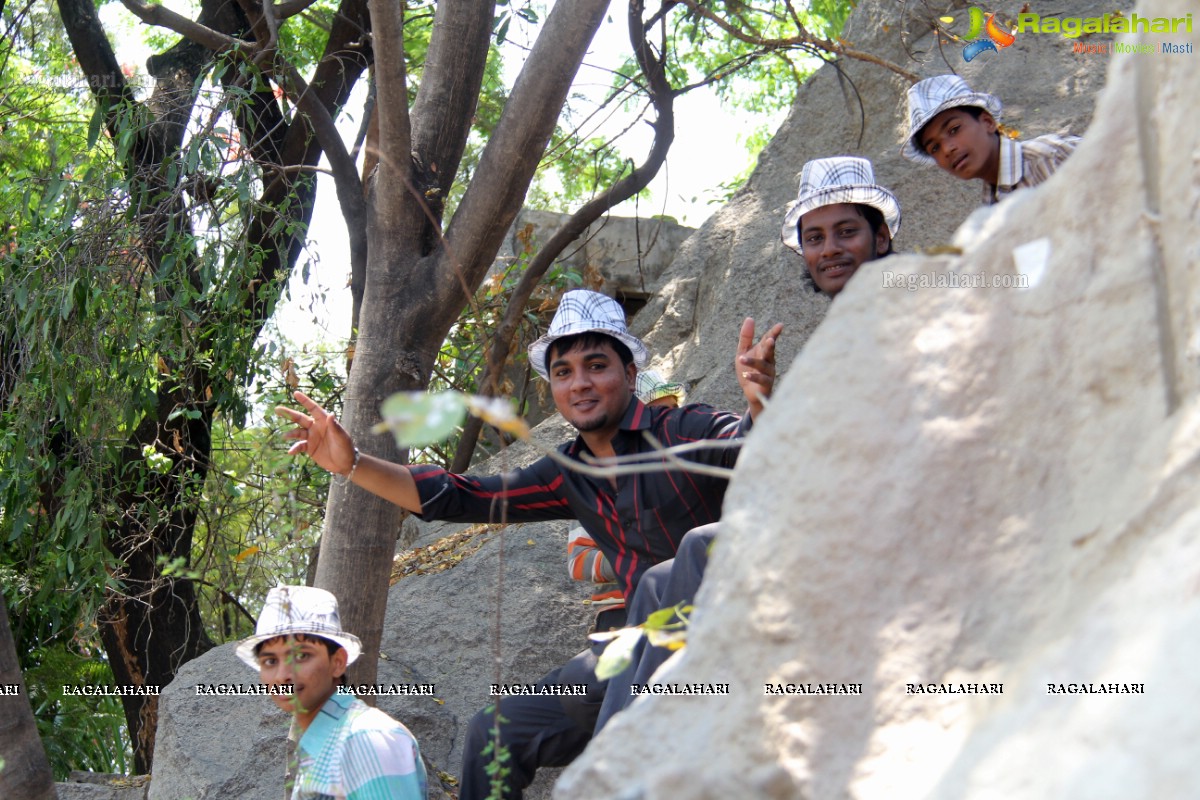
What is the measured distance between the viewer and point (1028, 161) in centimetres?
366

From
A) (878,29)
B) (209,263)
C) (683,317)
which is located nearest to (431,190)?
(209,263)

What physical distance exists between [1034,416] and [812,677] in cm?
49

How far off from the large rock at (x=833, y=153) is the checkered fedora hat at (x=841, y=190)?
1747 millimetres

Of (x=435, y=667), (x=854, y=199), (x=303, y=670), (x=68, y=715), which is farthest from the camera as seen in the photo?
(x=68, y=715)

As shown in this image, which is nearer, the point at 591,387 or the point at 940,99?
the point at 940,99

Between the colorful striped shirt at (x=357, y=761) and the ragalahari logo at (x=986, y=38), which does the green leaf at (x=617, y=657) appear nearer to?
the colorful striped shirt at (x=357, y=761)

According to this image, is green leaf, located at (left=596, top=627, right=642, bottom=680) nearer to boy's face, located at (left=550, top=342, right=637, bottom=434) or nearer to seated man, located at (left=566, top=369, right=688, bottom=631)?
seated man, located at (left=566, top=369, right=688, bottom=631)

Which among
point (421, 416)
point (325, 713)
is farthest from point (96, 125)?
point (421, 416)

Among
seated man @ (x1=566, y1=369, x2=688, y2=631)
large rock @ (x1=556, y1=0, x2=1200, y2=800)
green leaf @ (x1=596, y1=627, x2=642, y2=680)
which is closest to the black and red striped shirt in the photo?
seated man @ (x1=566, y1=369, x2=688, y2=631)

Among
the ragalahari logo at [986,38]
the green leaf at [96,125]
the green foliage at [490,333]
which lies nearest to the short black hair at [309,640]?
the green foliage at [490,333]

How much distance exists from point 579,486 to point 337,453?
2.64ft

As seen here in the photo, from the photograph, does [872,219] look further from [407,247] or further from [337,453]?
[337,453]

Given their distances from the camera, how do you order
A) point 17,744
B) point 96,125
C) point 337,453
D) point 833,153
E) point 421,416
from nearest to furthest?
1. point 421,416
2. point 337,453
3. point 17,744
4. point 96,125
5. point 833,153

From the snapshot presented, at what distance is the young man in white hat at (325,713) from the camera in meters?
3.03
